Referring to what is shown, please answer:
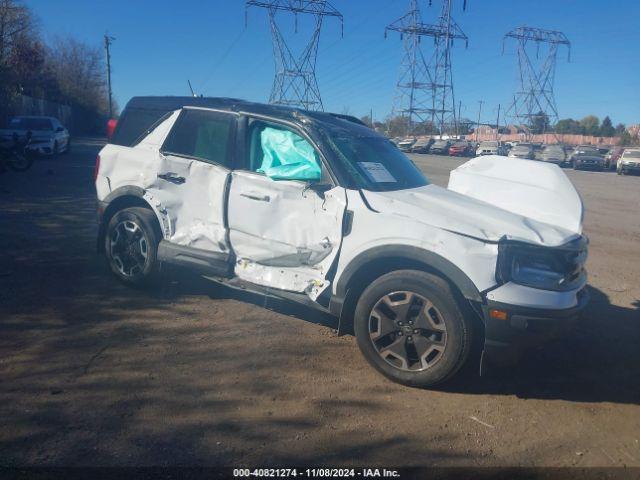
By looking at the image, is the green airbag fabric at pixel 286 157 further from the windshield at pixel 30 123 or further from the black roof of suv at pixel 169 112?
the windshield at pixel 30 123

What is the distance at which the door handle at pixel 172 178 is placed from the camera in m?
5.18

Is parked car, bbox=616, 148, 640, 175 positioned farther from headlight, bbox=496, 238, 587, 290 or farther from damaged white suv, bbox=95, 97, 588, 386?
headlight, bbox=496, 238, 587, 290

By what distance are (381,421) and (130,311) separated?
108 inches

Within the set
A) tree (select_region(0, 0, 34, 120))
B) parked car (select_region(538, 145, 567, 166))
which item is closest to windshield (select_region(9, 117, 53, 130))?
tree (select_region(0, 0, 34, 120))

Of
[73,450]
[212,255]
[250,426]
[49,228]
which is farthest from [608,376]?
[49,228]

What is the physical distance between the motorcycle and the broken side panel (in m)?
12.8

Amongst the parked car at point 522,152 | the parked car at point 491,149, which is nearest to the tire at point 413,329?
the parked car at point 522,152

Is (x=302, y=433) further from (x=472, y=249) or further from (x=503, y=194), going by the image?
(x=503, y=194)

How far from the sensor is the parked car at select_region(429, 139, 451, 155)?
53.3m

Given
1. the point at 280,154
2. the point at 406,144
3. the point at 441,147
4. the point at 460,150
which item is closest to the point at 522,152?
the point at 460,150

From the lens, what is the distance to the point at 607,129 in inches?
3634

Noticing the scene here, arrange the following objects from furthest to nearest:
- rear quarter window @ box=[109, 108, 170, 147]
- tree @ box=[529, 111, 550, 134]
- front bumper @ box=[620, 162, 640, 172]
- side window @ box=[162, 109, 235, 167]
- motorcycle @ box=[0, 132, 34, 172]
Answer: tree @ box=[529, 111, 550, 134]
front bumper @ box=[620, 162, 640, 172]
motorcycle @ box=[0, 132, 34, 172]
rear quarter window @ box=[109, 108, 170, 147]
side window @ box=[162, 109, 235, 167]

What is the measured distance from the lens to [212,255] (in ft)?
16.2

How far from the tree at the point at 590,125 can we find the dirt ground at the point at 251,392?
329ft
